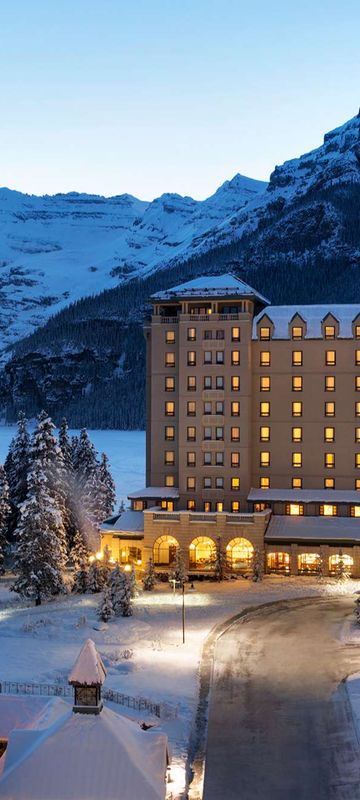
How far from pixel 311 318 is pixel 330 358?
425 cm

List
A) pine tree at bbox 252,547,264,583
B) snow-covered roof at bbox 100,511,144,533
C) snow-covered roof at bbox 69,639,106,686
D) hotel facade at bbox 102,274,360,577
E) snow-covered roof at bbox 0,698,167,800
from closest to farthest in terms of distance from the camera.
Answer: snow-covered roof at bbox 0,698,167,800 < snow-covered roof at bbox 69,639,106,686 < pine tree at bbox 252,547,264,583 < snow-covered roof at bbox 100,511,144,533 < hotel facade at bbox 102,274,360,577

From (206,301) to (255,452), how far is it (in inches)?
569

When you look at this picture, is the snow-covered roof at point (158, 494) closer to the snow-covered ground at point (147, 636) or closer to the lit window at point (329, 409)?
the snow-covered ground at point (147, 636)

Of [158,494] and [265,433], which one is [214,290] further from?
[158,494]

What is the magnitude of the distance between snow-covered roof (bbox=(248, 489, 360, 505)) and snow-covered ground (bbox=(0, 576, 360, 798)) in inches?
310

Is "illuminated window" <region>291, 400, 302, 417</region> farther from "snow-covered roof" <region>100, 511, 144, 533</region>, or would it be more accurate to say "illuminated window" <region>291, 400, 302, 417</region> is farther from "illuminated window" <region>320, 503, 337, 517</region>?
"snow-covered roof" <region>100, 511, 144, 533</region>

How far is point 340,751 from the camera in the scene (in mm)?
33250

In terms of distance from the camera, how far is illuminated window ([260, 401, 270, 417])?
77250 mm

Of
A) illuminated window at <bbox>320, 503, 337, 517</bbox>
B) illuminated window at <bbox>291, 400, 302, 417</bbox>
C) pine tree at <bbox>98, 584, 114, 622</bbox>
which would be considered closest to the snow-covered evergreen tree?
pine tree at <bbox>98, 584, 114, 622</bbox>

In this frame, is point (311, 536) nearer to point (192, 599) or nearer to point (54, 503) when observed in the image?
point (192, 599)

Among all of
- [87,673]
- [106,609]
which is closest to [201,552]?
[106,609]

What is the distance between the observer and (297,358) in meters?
76.5

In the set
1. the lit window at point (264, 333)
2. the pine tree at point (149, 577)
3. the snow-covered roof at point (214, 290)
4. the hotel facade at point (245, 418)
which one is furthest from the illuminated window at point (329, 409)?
the pine tree at point (149, 577)

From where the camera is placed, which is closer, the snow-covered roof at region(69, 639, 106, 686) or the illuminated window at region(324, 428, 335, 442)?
Result: the snow-covered roof at region(69, 639, 106, 686)
